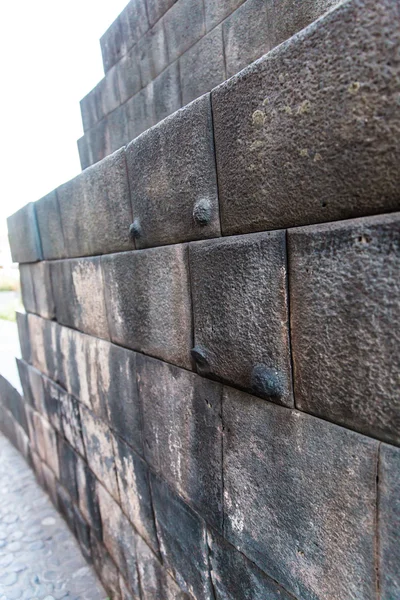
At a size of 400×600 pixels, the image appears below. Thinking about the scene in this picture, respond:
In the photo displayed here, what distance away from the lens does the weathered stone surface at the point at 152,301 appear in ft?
4.44

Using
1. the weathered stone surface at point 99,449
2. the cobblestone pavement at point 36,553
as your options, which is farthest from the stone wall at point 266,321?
the cobblestone pavement at point 36,553

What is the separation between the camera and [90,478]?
8.55ft

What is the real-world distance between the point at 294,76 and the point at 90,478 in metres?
2.73

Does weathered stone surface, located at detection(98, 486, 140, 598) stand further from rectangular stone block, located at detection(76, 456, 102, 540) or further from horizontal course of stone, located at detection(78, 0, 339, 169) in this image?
horizontal course of stone, located at detection(78, 0, 339, 169)

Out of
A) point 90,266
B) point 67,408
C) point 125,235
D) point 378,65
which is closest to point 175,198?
point 125,235

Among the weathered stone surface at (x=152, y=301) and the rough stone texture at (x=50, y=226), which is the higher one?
the rough stone texture at (x=50, y=226)

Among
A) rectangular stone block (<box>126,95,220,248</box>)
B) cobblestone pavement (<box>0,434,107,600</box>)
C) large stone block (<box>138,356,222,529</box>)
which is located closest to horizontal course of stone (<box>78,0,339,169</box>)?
rectangular stone block (<box>126,95,220,248</box>)

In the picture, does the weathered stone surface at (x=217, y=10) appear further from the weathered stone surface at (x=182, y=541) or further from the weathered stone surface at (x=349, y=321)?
the weathered stone surface at (x=182, y=541)

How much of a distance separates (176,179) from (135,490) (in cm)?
164

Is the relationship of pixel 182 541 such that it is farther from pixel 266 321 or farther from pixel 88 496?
pixel 88 496

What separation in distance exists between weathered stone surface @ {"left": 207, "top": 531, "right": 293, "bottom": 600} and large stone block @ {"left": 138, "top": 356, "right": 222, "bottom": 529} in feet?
0.32

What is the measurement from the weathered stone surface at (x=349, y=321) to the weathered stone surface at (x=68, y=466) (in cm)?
255

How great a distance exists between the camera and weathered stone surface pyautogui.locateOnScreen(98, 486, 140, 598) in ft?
6.95

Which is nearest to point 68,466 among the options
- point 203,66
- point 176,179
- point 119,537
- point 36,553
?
point 36,553
